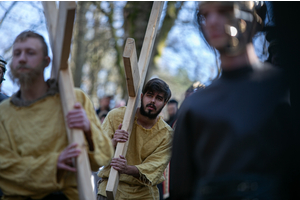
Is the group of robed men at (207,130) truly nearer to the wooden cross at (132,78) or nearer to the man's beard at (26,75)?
the man's beard at (26,75)

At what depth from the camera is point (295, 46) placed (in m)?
1.97

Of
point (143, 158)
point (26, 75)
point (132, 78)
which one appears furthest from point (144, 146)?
point (26, 75)

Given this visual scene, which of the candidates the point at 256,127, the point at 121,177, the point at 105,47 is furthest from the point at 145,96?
the point at 105,47

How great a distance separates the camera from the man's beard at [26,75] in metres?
2.34

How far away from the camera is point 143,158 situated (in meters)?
3.94

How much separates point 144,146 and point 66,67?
5.87 ft

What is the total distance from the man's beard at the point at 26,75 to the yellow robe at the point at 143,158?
1547 mm

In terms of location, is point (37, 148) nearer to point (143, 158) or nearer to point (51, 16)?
point (51, 16)

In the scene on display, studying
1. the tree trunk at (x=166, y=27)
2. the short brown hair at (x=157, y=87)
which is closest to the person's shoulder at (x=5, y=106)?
the short brown hair at (x=157, y=87)

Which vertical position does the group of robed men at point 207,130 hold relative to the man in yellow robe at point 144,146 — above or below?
above

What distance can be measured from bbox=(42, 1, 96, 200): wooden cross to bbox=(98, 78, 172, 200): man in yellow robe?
133cm

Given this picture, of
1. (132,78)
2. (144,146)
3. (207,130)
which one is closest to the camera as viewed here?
(207,130)

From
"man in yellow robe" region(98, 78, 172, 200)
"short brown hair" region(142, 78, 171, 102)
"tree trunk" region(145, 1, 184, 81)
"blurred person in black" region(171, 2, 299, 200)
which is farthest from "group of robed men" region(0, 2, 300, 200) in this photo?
"tree trunk" region(145, 1, 184, 81)

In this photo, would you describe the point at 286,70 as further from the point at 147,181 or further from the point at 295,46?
the point at 147,181
